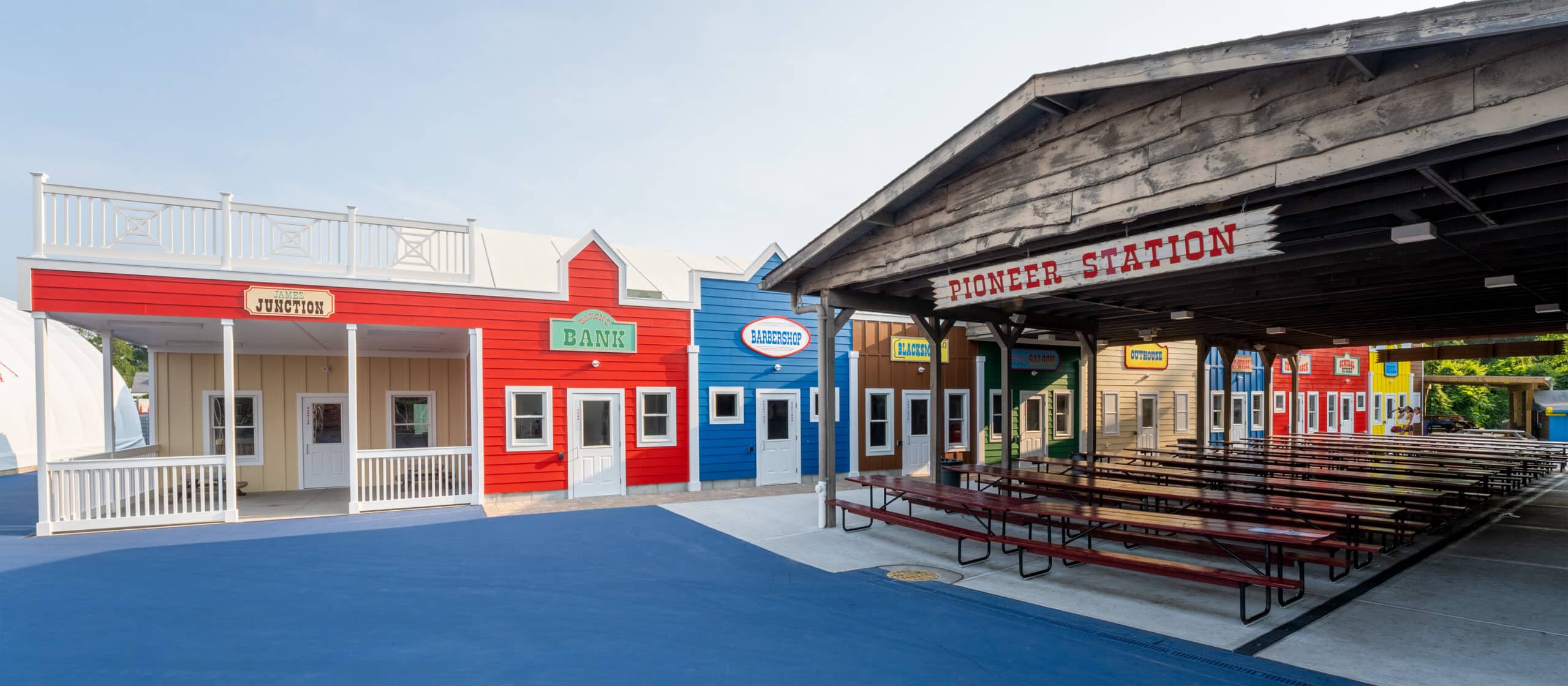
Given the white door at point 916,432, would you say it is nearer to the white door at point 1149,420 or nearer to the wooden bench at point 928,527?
the wooden bench at point 928,527

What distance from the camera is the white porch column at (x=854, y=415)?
15.1 m

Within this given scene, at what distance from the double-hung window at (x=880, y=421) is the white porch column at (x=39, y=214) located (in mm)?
13171

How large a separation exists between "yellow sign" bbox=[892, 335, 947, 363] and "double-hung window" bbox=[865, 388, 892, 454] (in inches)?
31.3

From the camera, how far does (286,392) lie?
13539 mm

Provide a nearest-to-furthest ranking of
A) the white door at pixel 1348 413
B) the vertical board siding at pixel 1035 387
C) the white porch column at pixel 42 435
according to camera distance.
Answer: the white porch column at pixel 42 435
the vertical board siding at pixel 1035 387
the white door at pixel 1348 413

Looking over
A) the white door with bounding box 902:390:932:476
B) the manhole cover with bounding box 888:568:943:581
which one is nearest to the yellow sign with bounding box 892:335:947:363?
the white door with bounding box 902:390:932:476

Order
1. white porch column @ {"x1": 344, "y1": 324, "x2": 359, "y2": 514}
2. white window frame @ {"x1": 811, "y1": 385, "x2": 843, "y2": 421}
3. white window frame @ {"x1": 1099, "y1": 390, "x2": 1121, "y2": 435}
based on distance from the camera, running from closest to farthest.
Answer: white porch column @ {"x1": 344, "y1": 324, "x2": 359, "y2": 514}
white window frame @ {"x1": 811, "y1": 385, "x2": 843, "y2": 421}
white window frame @ {"x1": 1099, "y1": 390, "x2": 1121, "y2": 435}

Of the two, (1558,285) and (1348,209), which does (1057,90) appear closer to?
(1348,209)

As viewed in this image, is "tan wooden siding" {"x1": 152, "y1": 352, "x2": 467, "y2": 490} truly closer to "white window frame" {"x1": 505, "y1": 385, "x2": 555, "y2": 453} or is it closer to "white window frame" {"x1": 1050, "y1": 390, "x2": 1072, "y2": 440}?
"white window frame" {"x1": 505, "y1": 385, "x2": 555, "y2": 453}

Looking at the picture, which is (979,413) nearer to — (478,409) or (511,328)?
(511,328)

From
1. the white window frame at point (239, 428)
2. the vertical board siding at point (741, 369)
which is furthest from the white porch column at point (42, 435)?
the vertical board siding at point (741, 369)

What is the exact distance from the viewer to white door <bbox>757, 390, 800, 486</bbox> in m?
14.1

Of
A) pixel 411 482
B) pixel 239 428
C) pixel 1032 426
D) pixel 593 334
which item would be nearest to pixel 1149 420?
pixel 1032 426

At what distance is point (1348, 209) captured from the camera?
18.9 feet
